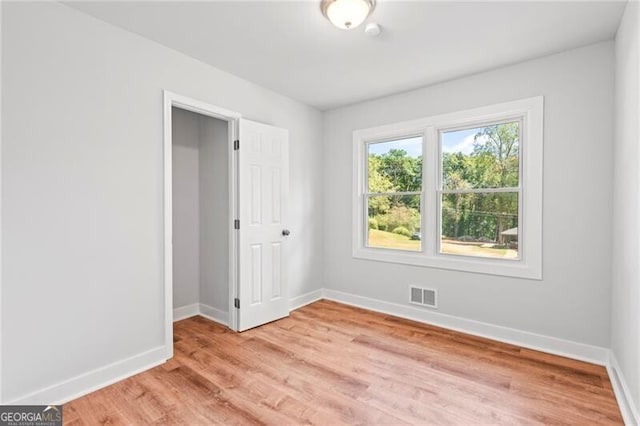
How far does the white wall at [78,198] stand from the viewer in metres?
1.88

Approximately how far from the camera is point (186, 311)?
11.9 feet

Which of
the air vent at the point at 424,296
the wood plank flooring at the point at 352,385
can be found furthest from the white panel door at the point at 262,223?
the air vent at the point at 424,296

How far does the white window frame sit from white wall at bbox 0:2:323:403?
2229 mm

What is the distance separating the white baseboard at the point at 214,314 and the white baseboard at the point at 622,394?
3183mm

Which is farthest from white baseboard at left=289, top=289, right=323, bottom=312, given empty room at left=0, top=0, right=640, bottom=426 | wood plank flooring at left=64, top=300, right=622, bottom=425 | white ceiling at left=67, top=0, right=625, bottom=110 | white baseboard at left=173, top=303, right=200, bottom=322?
white ceiling at left=67, top=0, right=625, bottom=110

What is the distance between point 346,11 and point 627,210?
2.22 metres

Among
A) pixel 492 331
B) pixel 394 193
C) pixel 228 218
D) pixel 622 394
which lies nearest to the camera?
pixel 622 394

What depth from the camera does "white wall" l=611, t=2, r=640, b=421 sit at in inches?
70.6

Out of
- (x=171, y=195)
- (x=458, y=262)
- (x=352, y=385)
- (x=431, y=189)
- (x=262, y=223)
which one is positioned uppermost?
(x=431, y=189)

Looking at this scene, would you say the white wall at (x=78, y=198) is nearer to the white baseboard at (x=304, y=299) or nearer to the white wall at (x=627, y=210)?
the white baseboard at (x=304, y=299)

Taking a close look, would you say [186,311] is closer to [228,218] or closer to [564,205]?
[228,218]

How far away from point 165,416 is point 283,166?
2.53 m

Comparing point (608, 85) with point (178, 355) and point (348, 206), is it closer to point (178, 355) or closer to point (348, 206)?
point (348, 206)

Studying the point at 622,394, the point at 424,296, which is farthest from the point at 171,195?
the point at 622,394
